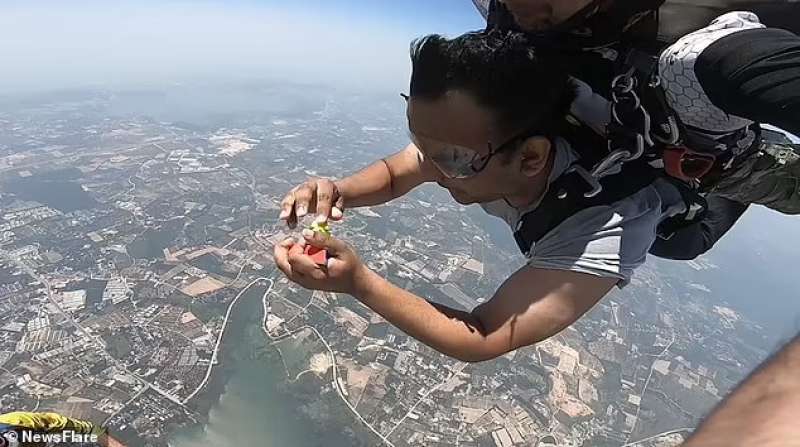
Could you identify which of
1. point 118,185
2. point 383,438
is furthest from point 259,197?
point 383,438

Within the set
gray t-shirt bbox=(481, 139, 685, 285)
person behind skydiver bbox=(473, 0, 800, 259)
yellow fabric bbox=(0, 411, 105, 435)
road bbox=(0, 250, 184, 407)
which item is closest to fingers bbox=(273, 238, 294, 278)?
gray t-shirt bbox=(481, 139, 685, 285)

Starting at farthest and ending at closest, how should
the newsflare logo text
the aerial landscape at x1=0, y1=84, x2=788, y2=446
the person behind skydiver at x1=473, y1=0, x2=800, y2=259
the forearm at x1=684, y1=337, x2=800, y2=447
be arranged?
the aerial landscape at x1=0, y1=84, x2=788, y2=446
the newsflare logo text
the person behind skydiver at x1=473, y1=0, x2=800, y2=259
the forearm at x1=684, y1=337, x2=800, y2=447

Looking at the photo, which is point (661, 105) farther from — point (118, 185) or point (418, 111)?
point (118, 185)

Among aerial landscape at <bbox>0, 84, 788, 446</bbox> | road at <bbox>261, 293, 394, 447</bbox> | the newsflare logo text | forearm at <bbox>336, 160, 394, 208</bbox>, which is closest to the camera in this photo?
forearm at <bbox>336, 160, 394, 208</bbox>

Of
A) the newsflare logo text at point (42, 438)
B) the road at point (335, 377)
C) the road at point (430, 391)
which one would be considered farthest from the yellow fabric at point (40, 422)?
the road at point (430, 391)

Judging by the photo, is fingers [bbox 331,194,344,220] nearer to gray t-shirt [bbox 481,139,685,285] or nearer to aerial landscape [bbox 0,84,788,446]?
gray t-shirt [bbox 481,139,685,285]

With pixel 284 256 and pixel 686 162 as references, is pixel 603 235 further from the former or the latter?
pixel 284 256

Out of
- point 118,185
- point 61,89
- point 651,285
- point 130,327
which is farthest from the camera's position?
point 61,89
